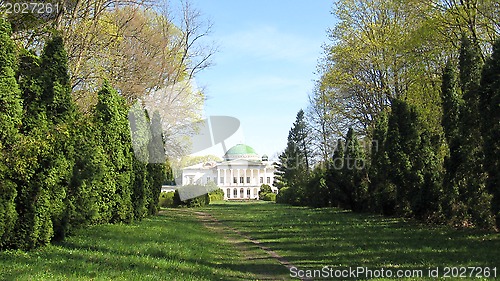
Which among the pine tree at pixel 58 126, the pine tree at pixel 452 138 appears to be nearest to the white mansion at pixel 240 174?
the pine tree at pixel 452 138

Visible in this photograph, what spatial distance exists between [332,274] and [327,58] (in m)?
22.6

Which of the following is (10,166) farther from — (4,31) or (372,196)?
(372,196)

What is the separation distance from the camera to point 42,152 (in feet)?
35.0

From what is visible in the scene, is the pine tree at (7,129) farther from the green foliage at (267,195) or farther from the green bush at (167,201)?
the green foliage at (267,195)

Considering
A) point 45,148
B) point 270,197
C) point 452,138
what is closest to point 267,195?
point 270,197

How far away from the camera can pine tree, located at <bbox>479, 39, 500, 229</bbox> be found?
12.8 m

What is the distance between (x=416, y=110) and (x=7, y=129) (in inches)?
673

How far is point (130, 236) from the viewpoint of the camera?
14.4 metres

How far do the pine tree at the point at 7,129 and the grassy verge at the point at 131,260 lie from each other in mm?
734

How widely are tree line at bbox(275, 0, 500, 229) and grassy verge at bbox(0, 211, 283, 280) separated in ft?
24.5

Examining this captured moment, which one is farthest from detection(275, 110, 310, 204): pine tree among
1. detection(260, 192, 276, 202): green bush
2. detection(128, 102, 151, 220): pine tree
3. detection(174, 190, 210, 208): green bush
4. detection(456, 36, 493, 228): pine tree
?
detection(456, 36, 493, 228): pine tree

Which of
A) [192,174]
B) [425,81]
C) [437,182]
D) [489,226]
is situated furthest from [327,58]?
[192,174]

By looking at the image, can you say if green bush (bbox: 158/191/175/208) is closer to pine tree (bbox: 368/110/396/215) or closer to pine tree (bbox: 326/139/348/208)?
pine tree (bbox: 326/139/348/208)

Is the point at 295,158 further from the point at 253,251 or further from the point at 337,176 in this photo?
the point at 253,251
